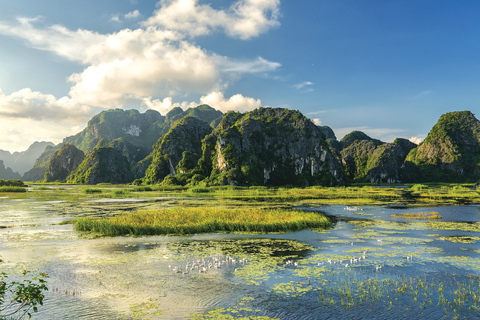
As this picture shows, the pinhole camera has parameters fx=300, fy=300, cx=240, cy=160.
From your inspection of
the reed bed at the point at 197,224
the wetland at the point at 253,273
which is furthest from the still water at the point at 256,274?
the reed bed at the point at 197,224

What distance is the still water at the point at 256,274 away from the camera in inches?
465

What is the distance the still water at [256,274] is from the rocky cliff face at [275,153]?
119916mm

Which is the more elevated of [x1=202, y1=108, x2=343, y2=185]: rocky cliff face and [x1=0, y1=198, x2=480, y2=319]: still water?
[x1=202, y1=108, x2=343, y2=185]: rocky cliff face

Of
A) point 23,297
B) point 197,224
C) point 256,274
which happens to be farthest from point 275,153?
point 23,297

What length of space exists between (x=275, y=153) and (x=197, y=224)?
504 feet

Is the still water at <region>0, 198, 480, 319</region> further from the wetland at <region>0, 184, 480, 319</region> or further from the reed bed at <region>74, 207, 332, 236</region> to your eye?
the reed bed at <region>74, 207, 332, 236</region>

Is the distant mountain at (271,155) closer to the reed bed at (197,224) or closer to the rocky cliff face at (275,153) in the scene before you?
the rocky cliff face at (275,153)

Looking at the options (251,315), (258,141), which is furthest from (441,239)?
(258,141)

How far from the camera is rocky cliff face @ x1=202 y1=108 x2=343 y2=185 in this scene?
5984 inches

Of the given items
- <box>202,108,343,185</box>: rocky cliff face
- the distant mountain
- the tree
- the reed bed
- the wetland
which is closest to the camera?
the tree

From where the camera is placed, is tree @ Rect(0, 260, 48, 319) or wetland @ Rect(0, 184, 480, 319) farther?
wetland @ Rect(0, 184, 480, 319)

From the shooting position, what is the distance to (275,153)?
180 metres

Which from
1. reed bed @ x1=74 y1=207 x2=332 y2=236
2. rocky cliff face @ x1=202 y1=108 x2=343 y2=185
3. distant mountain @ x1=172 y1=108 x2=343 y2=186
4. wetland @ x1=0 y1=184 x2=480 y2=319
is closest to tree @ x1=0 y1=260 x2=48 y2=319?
wetland @ x1=0 y1=184 x2=480 y2=319

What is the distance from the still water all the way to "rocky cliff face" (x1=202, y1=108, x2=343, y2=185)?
120 m
